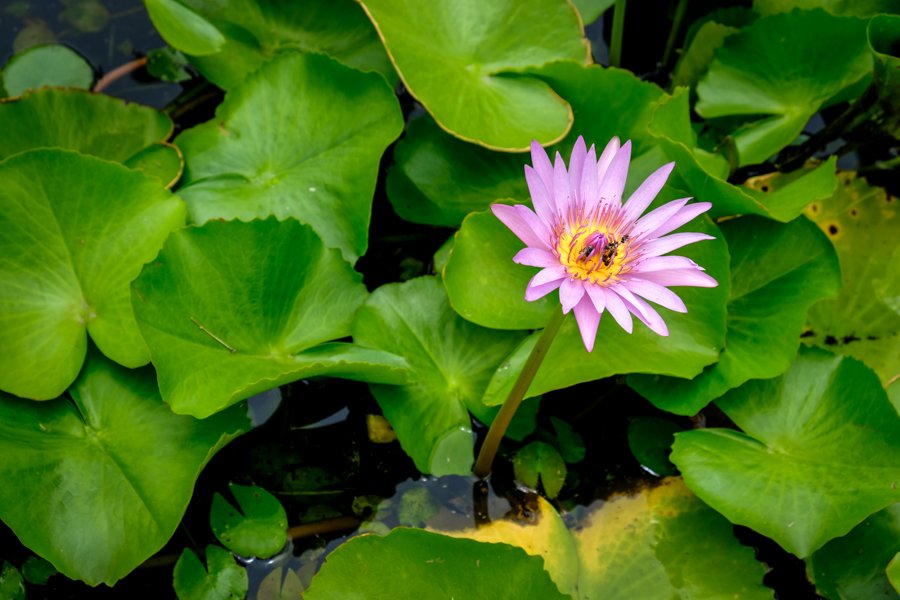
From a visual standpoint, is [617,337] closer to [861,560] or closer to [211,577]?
[861,560]

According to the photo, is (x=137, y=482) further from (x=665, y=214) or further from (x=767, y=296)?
(x=767, y=296)

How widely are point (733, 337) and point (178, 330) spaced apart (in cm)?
130

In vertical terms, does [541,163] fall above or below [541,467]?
above

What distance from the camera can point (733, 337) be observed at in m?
1.87

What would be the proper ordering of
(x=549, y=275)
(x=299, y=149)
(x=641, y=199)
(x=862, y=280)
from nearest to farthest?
(x=549, y=275), (x=641, y=199), (x=299, y=149), (x=862, y=280)

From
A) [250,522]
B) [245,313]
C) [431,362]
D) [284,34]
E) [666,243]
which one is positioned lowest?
[250,522]

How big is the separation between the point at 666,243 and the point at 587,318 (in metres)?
0.26

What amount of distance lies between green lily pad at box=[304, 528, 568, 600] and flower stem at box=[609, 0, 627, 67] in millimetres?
1660

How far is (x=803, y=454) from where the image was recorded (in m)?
1.77

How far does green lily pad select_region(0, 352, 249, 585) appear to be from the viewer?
1582 mm

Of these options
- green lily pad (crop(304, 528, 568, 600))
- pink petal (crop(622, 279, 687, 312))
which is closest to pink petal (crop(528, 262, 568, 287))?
pink petal (crop(622, 279, 687, 312))

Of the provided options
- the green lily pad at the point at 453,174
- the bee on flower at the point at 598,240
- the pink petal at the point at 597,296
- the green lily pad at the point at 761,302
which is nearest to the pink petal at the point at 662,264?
the bee on flower at the point at 598,240

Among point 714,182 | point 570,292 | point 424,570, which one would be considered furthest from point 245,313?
point 714,182

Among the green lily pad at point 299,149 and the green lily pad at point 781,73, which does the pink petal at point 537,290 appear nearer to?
the green lily pad at point 299,149
